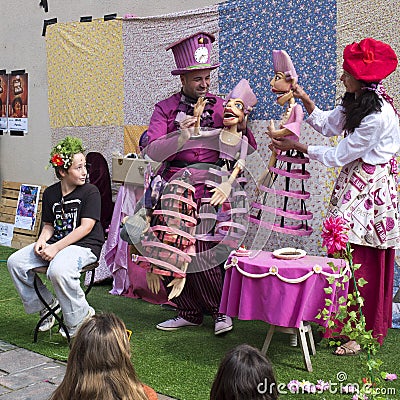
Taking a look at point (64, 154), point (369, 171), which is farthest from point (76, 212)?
point (369, 171)

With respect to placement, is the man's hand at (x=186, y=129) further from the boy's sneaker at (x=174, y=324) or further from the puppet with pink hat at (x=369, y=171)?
the boy's sneaker at (x=174, y=324)

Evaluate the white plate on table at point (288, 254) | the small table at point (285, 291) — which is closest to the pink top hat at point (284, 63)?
the white plate on table at point (288, 254)

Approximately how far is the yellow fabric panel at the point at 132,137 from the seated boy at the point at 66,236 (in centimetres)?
177

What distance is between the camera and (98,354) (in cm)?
208

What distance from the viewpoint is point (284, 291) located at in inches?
136

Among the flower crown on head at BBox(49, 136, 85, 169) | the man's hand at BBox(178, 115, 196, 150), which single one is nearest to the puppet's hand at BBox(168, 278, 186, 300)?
the man's hand at BBox(178, 115, 196, 150)

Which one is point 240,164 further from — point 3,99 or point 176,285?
point 3,99

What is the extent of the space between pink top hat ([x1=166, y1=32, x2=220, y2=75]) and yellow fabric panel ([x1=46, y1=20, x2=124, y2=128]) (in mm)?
1901

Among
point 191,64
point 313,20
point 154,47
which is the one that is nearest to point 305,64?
point 313,20

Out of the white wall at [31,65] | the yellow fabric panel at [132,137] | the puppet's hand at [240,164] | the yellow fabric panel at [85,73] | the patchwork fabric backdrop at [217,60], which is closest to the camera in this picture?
the puppet's hand at [240,164]

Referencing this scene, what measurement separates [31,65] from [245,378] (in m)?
6.40

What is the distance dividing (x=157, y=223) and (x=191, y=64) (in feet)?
3.39

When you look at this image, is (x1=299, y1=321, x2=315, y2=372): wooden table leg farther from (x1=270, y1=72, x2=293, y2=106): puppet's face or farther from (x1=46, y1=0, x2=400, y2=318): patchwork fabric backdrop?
(x1=270, y1=72, x2=293, y2=106): puppet's face

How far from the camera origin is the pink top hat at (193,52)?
4.25 meters
